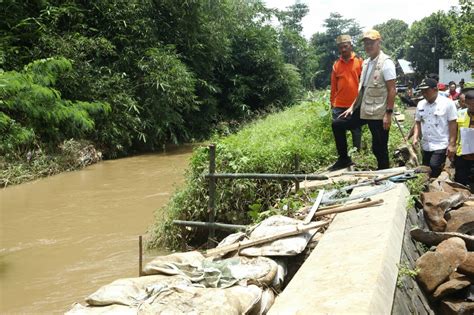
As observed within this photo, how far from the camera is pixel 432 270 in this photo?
11.3ft

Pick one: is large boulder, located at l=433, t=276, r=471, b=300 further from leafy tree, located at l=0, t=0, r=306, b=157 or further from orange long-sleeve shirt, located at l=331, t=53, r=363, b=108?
leafy tree, located at l=0, t=0, r=306, b=157

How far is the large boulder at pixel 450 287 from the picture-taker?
3354mm

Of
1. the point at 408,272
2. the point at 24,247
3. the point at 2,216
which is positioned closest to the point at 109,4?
the point at 2,216

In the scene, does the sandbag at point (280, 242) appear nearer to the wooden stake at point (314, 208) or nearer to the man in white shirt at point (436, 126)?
the wooden stake at point (314, 208)

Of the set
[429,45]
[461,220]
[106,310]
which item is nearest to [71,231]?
[106,310]

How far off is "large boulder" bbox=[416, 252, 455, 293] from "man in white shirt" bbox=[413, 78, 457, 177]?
245cm

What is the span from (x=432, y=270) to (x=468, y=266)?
0.82 feet

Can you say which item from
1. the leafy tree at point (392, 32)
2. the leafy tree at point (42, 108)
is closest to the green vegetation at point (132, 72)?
the leafy tree at point (42, 108)

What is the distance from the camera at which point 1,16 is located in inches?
589

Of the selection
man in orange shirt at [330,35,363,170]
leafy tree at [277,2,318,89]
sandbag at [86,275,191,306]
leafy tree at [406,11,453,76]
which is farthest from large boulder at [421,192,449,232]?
leafy tree at [406,11,453,76]

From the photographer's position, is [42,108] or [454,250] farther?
[42,108]

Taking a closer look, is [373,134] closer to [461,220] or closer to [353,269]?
[461,220]

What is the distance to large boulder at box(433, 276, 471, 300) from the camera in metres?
3.35

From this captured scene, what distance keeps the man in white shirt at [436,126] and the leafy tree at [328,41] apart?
55.1 meters
